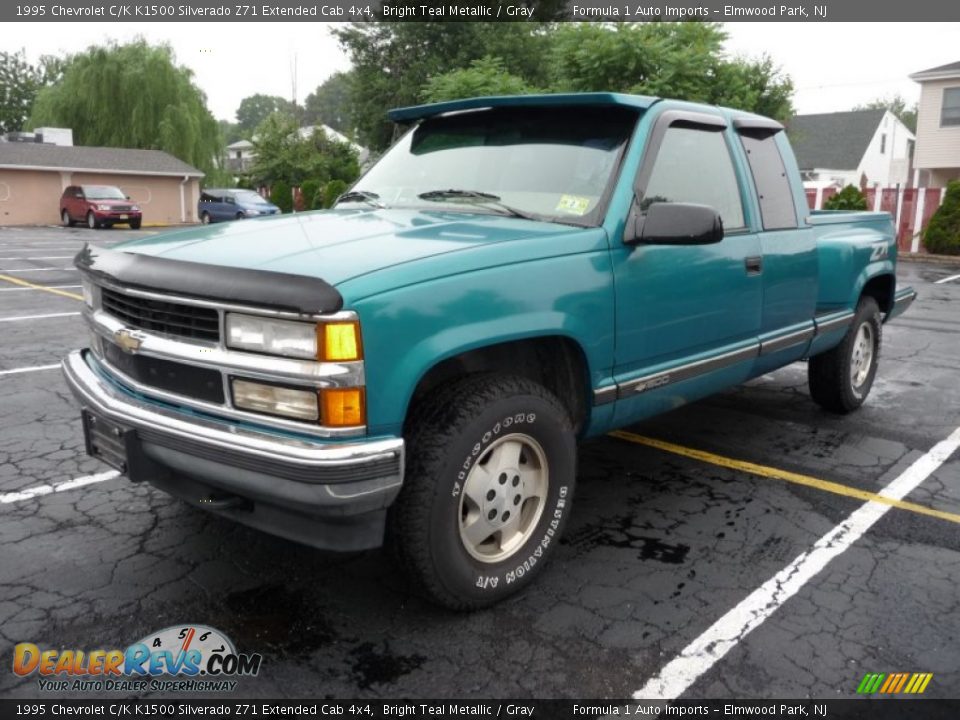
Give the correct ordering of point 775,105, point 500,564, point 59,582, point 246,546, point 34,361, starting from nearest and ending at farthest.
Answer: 1. point 500,564
2. point 59,582
3. point 246,546
4. point 34,361
5. point 775,105

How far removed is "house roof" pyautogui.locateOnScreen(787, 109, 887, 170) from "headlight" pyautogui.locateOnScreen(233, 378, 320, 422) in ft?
144

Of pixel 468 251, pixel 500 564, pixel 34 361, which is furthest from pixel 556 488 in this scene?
pixel 34 361

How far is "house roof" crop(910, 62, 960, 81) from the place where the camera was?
1169 inches

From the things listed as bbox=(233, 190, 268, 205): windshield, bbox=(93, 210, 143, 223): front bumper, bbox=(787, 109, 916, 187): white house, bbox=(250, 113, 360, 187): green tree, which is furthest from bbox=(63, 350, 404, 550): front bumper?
bbox=(787, 109, 916, 187): white house

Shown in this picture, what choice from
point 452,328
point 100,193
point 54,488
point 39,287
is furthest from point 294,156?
point 452,328

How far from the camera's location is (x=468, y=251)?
9.30 ft

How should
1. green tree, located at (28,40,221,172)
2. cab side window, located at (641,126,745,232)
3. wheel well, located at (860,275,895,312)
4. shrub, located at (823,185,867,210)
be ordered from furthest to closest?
green tree, located at (28,40,221,172) < shrub, located at (823,185,867,210) < wheel well, located at (860,275,895,312) < cab side window, located at (641,126,745,232)

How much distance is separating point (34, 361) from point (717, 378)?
19.9 feet

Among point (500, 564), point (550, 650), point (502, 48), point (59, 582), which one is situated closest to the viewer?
point (550, 650)

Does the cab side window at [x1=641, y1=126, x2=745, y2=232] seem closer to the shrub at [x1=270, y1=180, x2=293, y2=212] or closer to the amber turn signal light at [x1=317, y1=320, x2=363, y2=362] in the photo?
the amber turn signal light at [x1=317, y1=320, x2=363, y2=362]

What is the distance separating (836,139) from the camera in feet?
145

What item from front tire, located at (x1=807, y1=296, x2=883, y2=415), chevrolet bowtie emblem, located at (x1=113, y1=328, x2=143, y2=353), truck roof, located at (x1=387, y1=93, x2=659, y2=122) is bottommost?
front tire, located at (x1=807, y1=296, x2=883, y2=415)

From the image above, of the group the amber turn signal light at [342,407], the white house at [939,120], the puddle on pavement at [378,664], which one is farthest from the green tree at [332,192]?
the amber turn signal light at [342,407]

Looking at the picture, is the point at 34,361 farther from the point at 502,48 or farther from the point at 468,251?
the point at 502,48
